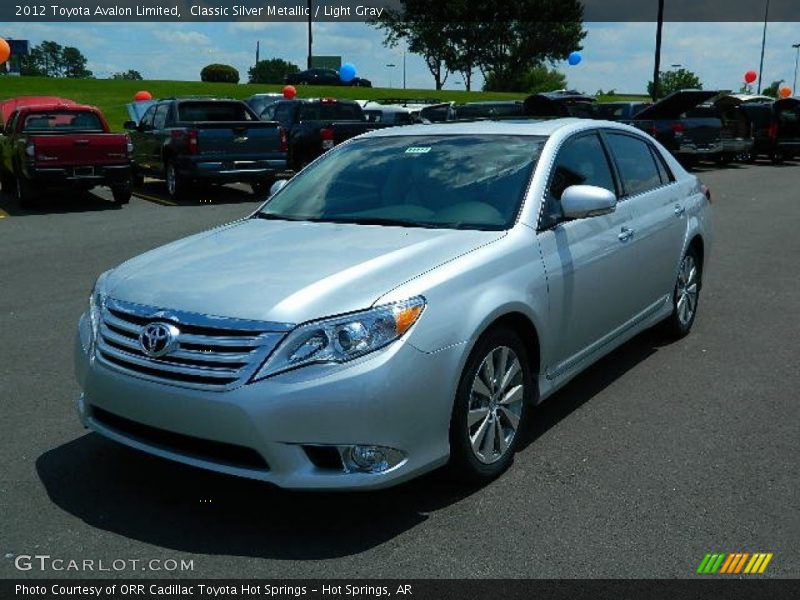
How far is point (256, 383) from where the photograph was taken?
10.7 ft

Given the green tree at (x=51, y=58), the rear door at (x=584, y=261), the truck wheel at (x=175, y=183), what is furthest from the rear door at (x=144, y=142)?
the green tree at (x=51, y=58)

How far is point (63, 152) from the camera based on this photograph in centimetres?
1400

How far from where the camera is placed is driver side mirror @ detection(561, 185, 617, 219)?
4.41 metres

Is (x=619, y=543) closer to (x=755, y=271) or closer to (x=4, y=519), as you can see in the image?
(x=4, y=519)

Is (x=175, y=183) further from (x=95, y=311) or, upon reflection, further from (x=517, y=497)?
(x=517, y=497)

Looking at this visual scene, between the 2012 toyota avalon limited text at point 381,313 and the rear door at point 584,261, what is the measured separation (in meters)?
0.01

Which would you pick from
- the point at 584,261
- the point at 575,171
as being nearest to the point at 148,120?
the point at 575,171

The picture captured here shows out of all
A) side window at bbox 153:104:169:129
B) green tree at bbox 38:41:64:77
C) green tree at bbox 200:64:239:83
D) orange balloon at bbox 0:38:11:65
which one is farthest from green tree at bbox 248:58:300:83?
side window at bbox 153:104:169:129

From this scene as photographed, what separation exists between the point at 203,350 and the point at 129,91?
187 ft

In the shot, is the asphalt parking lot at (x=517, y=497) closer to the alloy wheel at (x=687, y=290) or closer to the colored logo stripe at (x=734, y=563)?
the colored logo stripe at (x=734, y=563)

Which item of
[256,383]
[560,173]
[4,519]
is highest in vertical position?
[560,173]
